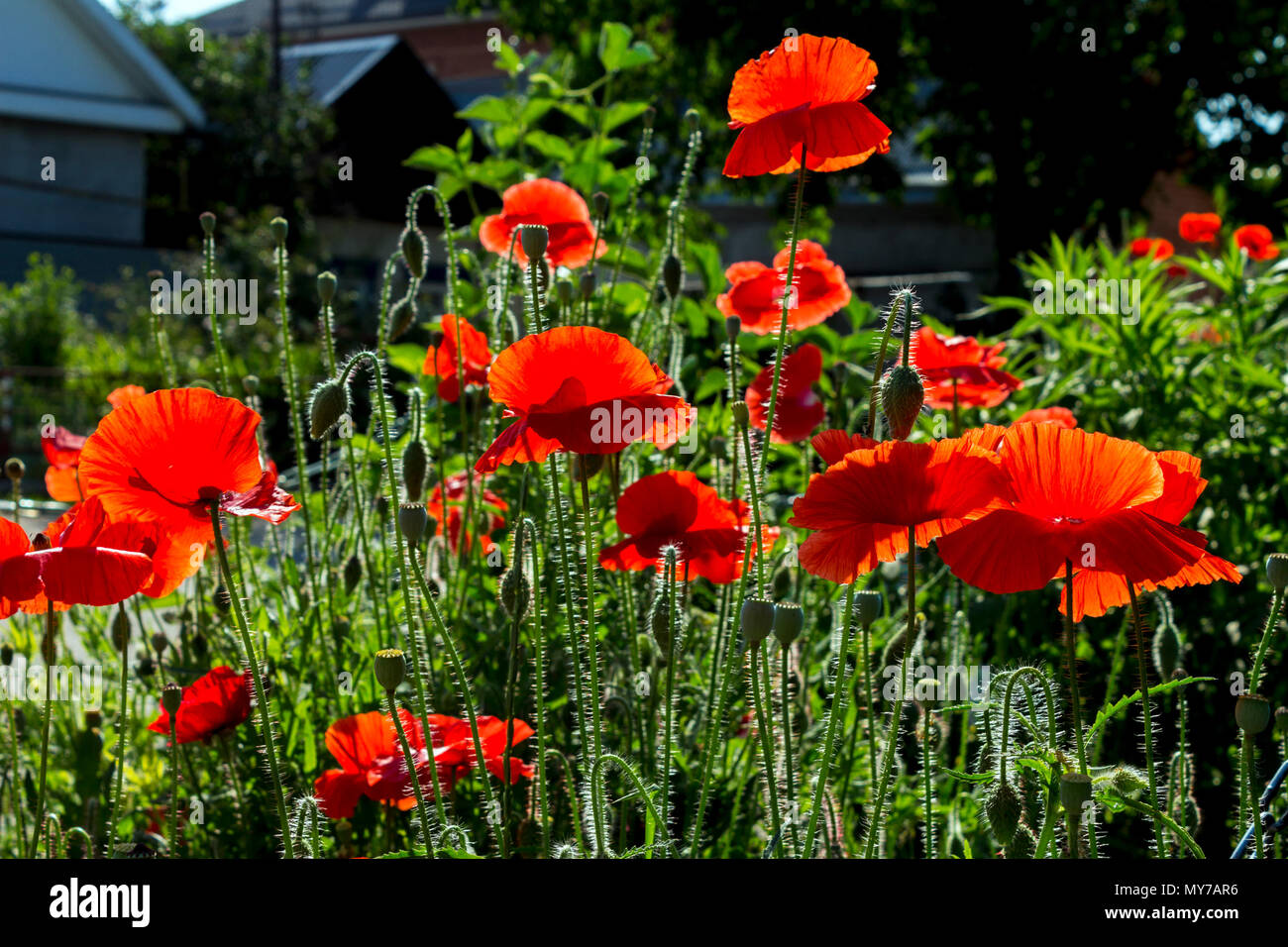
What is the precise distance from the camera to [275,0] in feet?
79.4

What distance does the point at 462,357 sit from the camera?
1.81 meters

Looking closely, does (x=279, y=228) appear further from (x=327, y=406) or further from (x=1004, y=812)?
(x=1004, y=812)

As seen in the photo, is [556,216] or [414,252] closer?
[414,252]

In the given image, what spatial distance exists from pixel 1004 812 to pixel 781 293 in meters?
0.97

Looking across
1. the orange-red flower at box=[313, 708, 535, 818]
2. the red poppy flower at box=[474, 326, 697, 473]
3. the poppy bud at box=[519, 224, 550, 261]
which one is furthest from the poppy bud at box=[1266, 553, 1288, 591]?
the orange-red flower at box=[313, 708, 535, 818]

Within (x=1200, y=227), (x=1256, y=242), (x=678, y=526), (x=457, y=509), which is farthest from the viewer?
(x=1200, y=227)

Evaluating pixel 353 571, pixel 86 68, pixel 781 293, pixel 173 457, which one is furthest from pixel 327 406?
pixel 86 68

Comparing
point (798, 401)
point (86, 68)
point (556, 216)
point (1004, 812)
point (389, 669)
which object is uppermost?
point (86, 68)

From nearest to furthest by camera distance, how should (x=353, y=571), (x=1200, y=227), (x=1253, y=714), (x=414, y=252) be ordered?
(x=1253, y=714) < (x=414, y=252) < (x=353, y=571) < (x=1200, y=227)

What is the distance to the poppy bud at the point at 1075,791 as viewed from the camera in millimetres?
798

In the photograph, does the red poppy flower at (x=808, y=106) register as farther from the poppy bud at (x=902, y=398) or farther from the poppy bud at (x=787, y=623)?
the poppy bud at (x=787, y=623)

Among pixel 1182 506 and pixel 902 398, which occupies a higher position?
pixel 902 398

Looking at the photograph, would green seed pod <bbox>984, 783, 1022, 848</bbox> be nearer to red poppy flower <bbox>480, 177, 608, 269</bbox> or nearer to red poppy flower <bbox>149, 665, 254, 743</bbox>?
red poppy flower <bbox>149, 665, 254, 743</bbox>
